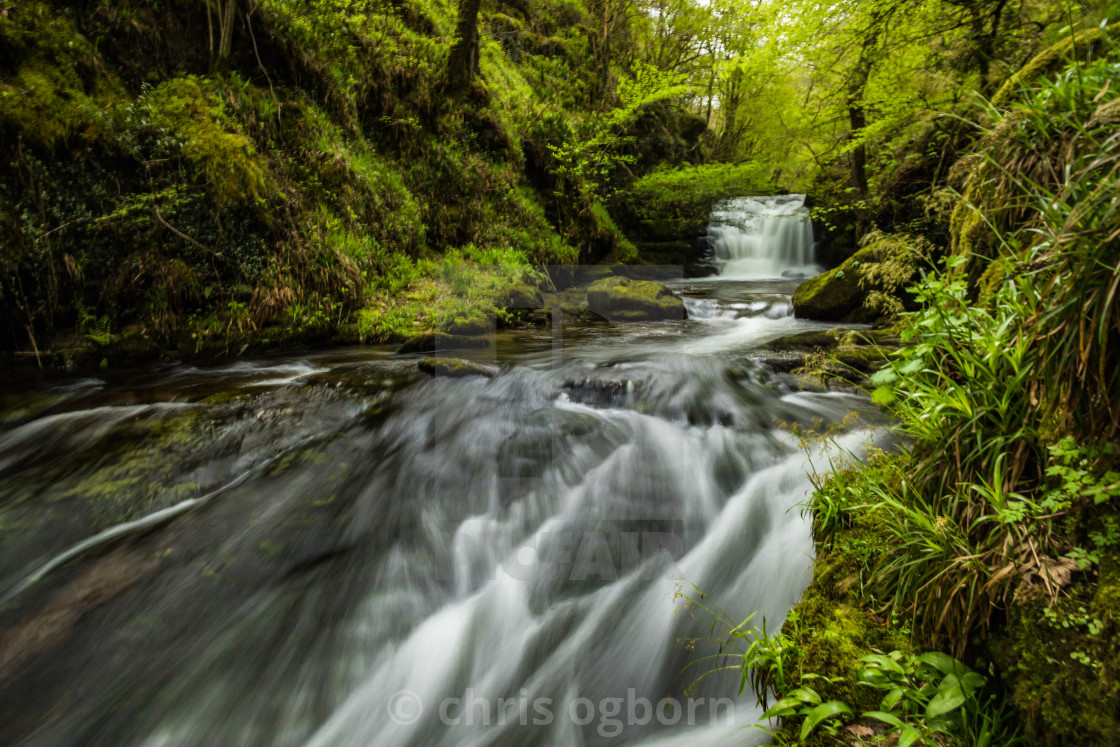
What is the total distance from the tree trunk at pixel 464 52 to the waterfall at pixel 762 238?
9.41 m

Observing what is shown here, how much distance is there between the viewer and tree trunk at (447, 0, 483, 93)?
10.3 m

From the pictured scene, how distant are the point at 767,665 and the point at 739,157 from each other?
76.7 feet

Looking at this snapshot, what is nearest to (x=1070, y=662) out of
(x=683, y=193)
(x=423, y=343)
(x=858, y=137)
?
(x=423, y=343)

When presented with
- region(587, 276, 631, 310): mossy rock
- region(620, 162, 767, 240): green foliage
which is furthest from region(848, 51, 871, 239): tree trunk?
region(587, 276, 631, 310): mossy rock

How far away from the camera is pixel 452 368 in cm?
577

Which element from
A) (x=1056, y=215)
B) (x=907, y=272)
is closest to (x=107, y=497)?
(x=1056, y=215)

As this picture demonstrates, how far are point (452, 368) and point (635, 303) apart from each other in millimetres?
5265

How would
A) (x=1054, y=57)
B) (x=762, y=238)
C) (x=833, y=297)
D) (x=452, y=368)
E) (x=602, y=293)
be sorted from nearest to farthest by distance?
(x=1054, y=57) → (x=452, y=368) → (x=833, y=297) → (x=602, y=293) → (x=762, y=238)

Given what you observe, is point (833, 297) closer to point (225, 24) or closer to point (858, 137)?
point (858, 137)

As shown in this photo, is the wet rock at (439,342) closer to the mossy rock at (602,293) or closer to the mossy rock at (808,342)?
the mossy rock at (602,293)

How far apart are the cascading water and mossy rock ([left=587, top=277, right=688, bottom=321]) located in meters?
4.89

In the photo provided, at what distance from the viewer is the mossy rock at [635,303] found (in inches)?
392

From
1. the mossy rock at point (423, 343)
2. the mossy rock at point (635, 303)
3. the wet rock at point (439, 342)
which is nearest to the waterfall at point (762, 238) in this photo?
the mossy rock at point (635, 303)

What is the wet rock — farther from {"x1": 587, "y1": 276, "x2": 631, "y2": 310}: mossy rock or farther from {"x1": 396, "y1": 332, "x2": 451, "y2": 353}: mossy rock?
{"x1": 587, "y1": 276, "x2": 631, "y2": 310}: mossy rock
